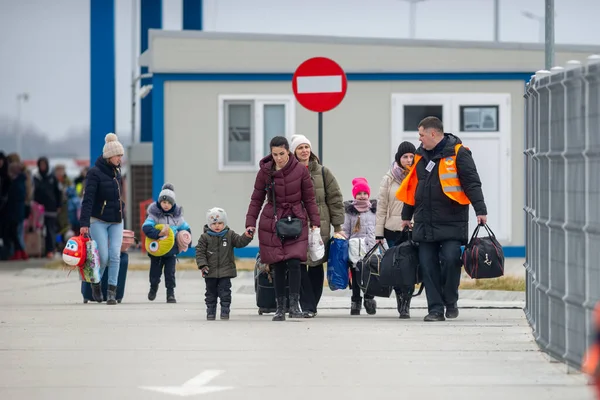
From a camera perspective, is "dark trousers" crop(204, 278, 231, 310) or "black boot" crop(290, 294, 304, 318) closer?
"black boot" crop(290, 294, 304, 318)

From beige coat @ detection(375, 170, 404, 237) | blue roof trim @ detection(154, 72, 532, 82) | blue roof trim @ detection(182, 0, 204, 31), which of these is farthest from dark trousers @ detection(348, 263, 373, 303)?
blue roof trim @ detection(182, 0, 204, 31)

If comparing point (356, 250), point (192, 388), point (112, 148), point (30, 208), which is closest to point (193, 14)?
point (30, 208)

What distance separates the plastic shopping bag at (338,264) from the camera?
47.9 feet

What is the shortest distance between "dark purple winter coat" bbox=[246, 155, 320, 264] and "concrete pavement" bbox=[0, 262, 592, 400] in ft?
2.13

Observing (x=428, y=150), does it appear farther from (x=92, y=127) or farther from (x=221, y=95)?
(x=92, y=127)

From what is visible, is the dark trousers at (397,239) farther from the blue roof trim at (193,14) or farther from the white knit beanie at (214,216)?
the blue roof trim at (193,14)

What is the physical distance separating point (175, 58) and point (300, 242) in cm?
1139

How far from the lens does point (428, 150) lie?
1373cm

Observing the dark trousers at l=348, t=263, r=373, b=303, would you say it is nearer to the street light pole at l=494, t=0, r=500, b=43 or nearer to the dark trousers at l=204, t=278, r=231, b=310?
the dark trousers at l=204, t=278, r=231, b=310

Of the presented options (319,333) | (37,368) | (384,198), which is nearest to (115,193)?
(384,198)

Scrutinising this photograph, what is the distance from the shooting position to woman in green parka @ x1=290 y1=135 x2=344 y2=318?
47.3 ft

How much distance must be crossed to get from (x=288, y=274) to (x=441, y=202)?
158 cm

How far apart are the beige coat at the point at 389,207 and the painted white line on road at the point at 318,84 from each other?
10.4ft

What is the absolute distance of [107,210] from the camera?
16484mm
